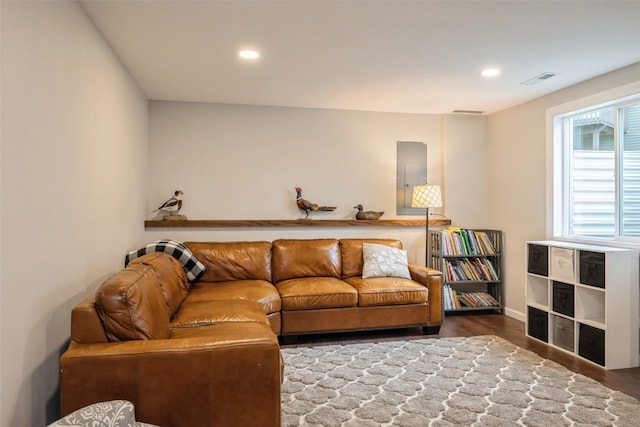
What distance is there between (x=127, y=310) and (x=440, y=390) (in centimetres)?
205

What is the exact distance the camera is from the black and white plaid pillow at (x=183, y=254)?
3572mm

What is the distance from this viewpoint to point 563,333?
11.4ft

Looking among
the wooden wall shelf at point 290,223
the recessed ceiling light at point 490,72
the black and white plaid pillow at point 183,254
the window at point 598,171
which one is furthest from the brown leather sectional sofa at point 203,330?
the recessed ceiling light at point 490,72

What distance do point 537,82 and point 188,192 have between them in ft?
12.3

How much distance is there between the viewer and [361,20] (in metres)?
2.49

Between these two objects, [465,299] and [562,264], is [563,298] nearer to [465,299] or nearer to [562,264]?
[562,264]

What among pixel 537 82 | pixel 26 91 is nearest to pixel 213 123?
pixel 26 91

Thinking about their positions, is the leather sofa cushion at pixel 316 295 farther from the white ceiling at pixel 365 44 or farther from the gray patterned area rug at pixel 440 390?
the white ceiling at pixel 365 44

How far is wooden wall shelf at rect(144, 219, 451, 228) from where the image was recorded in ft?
14.0

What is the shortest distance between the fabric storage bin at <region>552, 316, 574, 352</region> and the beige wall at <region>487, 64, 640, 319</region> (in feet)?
2.88

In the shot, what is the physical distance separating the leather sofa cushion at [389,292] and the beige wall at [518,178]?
142 cm

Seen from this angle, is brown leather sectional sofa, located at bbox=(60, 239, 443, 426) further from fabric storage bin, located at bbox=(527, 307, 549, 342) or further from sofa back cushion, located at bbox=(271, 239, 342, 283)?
fabric storage bin, located at bbox=(527, 307, 549, 342)

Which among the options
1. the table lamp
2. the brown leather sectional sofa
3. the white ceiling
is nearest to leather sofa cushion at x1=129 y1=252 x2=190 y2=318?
the brown leather sectional sofa

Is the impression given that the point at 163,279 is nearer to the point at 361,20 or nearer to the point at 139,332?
the point at 139,332
